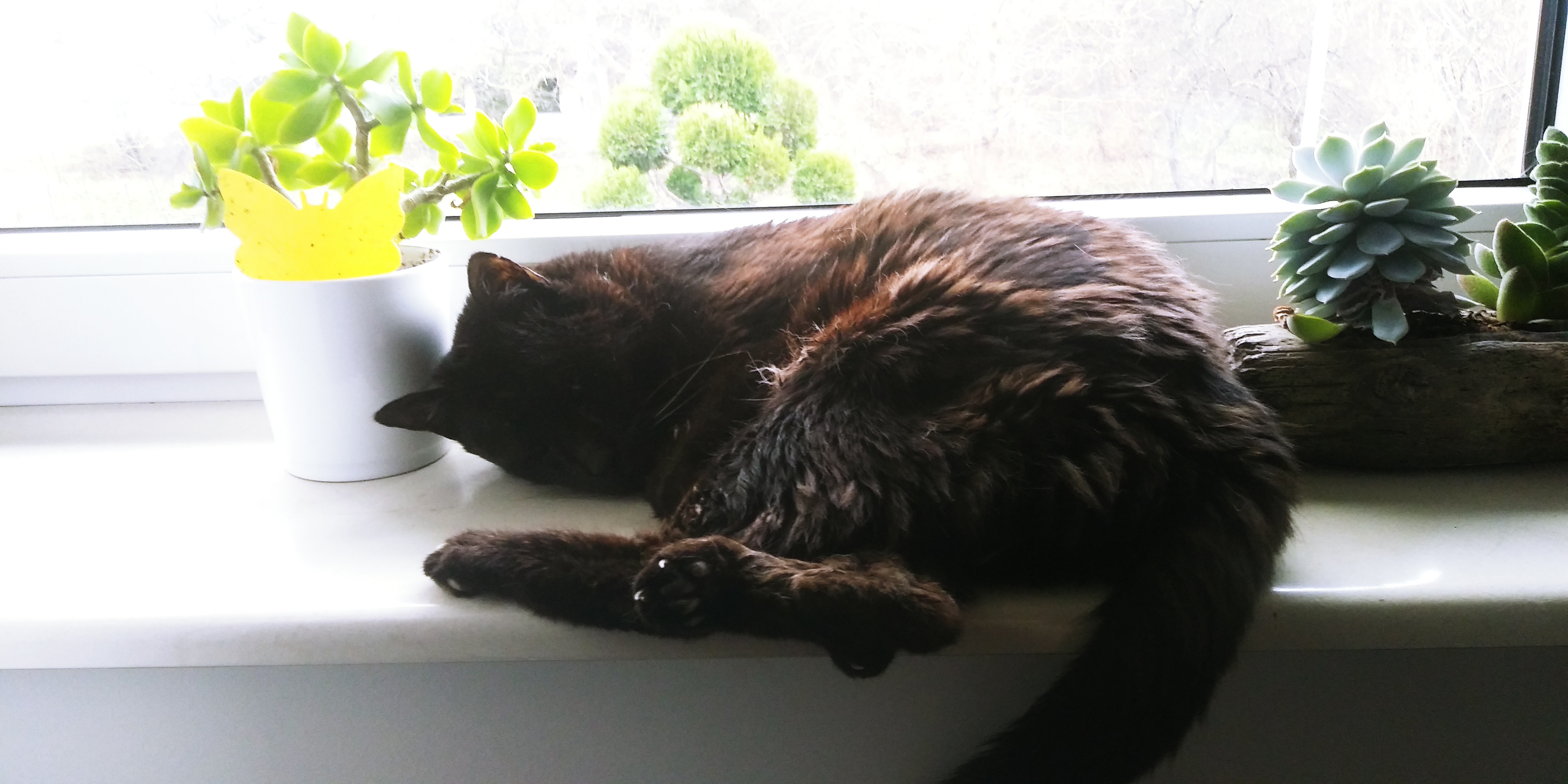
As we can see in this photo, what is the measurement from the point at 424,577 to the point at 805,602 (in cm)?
29

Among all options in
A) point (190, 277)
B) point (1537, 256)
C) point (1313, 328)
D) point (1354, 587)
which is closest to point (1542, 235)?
point (1537, 256)

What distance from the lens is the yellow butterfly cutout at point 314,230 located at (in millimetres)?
758

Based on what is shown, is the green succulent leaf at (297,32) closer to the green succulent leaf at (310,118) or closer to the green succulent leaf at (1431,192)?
the green succulent leaf at (310,118)

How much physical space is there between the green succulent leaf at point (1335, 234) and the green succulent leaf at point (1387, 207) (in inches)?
0.7

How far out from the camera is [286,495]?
0.84 m

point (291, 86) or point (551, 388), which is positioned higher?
point (291, 86)

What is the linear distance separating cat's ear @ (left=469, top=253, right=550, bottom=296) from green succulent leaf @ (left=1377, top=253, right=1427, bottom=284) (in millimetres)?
742

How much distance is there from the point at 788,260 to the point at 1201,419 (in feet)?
1.28

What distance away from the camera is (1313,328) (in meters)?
0.78

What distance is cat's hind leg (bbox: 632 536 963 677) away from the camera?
0.59m

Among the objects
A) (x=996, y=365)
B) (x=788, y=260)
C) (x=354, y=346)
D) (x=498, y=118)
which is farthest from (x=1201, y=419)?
(x=498, y=118)

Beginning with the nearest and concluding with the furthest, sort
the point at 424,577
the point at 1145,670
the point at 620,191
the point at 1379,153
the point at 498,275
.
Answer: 1. the point at 1145,670
2. the point at 424,577
3. the point at 1379,153
4. the point at 498,275
5. the point at 620,191

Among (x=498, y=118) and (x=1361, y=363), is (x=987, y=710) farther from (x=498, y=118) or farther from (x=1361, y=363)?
(x=498, y=118)

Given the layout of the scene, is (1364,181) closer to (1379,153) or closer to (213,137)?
(1379,153)
